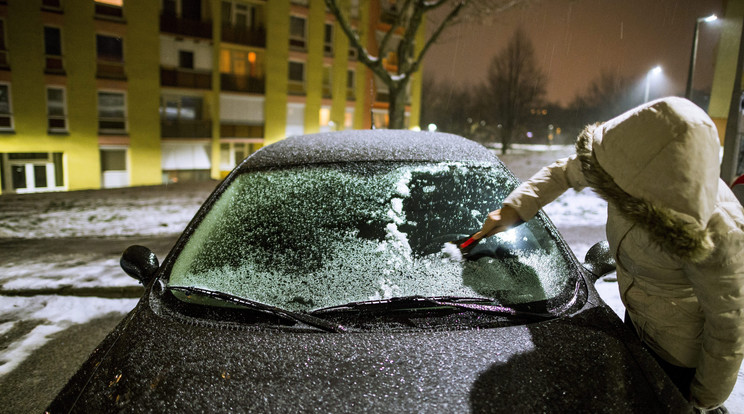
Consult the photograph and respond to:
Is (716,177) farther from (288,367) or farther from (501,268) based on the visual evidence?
(288,367)

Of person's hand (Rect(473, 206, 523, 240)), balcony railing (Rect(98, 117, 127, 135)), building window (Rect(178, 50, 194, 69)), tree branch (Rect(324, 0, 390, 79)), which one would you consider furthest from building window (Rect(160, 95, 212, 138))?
person's hand (Rect(473, 206, 523, 240))

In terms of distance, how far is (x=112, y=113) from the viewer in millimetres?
24391

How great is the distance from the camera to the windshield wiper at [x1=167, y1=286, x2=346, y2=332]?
1.66m

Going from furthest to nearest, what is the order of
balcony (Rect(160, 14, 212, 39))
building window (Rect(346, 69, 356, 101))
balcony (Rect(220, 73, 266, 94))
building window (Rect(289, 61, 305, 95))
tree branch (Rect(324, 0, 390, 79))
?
building window (Rect(346, 69, 356, 101)) → building window (Rect(289, 61, 305, 95)) → balcony (Rect(220, 73, 266, 94)) → balcony (Rect(160, 14, 212, 39)) → tree branch (Rect(324, 0, 390, 79))

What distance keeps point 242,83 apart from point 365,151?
28.0 meters

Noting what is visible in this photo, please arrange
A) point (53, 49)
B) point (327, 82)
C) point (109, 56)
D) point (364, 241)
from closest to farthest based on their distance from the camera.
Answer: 1. point (364, 241)
2. point (53, 49)
3. point (109, 56)
4. point (327, 82)

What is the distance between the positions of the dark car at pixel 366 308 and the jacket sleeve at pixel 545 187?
28 centimetres

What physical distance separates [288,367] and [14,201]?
14012mm

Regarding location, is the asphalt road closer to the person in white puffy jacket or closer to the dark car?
the dark car

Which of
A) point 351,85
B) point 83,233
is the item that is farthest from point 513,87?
point 83,233

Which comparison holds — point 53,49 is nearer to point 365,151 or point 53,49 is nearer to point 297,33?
point 297,33

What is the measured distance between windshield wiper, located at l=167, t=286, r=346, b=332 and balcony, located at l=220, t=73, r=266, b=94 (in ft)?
92.6

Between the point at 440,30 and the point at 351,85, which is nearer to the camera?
the point at 440,30

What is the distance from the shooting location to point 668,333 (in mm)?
1667
